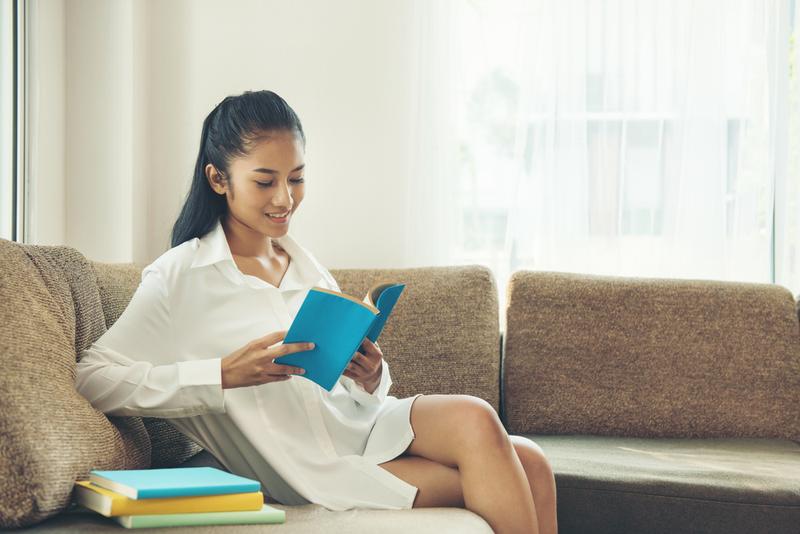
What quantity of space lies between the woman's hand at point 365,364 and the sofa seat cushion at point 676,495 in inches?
21.9

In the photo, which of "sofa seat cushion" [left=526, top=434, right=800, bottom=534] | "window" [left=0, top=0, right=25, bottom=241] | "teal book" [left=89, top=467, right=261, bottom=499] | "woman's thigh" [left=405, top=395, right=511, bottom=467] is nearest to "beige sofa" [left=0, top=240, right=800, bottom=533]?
"sofa seat cushion" [left=526, top=434, right=800, bottom=534]

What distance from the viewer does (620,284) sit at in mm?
2527

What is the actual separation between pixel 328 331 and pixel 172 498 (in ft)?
1.16

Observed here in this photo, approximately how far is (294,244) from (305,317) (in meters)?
0.57

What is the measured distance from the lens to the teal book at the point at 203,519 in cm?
123

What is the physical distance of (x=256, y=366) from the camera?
1.46 m

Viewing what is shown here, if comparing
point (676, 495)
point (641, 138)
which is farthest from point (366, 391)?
point (641, 138)

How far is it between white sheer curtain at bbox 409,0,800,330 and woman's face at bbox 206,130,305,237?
1205 mm

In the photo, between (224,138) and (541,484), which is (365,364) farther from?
(224,138)

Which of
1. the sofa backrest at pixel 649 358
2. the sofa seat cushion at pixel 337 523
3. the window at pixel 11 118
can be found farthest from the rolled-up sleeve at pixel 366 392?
the window at pixel 11 118

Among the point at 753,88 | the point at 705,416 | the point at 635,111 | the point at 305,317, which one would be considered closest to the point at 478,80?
the point at 635,111

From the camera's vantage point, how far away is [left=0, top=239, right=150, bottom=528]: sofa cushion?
122cm

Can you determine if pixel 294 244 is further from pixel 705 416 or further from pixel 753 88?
pixel 753 88

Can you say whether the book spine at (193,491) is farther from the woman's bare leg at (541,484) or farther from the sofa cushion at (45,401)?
the woman's bare leg at (541,484)
